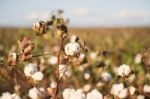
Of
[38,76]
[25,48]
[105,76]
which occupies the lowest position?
[105,76]

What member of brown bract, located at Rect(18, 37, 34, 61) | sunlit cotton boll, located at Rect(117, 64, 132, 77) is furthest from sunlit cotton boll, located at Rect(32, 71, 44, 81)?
sunlit cotton boll, located at Rect(117, 64, 132, 77)

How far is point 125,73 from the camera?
7.34 feet

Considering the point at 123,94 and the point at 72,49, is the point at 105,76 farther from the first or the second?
the point at 72,49

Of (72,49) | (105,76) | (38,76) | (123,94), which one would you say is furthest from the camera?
(105,76)

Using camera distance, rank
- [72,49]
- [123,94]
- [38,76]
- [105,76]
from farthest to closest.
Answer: [105,76], [123,94], [38,76], [72,49]

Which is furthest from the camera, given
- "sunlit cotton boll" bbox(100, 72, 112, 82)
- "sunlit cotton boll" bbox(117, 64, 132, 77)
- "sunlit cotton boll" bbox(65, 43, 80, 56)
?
"sunlit cotton boll" bbox(100, 72, 112, 82)

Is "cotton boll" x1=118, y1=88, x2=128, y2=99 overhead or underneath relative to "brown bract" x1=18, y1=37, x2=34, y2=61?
underneath

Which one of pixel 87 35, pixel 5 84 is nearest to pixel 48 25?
pixel 5 84

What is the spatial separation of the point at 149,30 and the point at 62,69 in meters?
7.17

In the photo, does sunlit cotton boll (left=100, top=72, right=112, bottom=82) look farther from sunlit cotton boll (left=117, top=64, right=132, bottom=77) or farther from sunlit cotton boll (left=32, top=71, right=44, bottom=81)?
sunlit cotton boll (left=32, top=71, right=44, bottom=81)

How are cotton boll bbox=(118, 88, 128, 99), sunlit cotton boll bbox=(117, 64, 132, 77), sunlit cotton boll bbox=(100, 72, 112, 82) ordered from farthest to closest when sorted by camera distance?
1. sunlit cotton boll bbox=(100, 72, 112, 82)
2. cotton boll bbox=(118, 88, 128, 99)
3. sunlit cotton boll bbox=(117, 64, 132, 77)

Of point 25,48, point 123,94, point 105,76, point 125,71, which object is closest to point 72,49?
point 25,48

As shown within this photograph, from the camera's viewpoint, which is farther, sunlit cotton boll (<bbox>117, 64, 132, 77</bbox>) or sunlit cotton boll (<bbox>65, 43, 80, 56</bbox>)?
sunlit cotton boll (<bbox>117, 64, 132, 77</bbox>)

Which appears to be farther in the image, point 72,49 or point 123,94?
point 123,94
